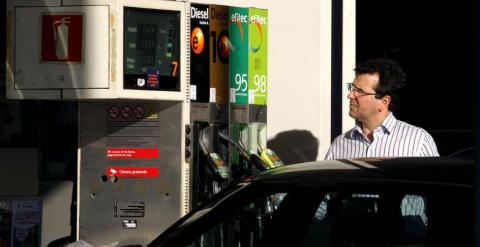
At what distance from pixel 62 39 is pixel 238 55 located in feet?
5.18

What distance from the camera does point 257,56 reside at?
24.4ft

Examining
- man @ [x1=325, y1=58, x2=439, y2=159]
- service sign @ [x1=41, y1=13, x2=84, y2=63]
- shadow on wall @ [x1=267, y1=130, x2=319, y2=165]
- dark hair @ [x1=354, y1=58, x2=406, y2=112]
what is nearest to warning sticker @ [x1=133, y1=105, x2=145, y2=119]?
service sign @ [x1=41, y1=13, x2=84, y2=63]

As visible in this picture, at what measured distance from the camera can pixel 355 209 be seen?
143 inches

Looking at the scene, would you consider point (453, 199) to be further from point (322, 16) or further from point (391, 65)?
point (322, 16)

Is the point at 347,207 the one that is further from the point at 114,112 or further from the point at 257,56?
the point at 257,56

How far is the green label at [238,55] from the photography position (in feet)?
23.5

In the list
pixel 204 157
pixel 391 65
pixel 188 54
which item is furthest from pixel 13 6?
pixel 391 65

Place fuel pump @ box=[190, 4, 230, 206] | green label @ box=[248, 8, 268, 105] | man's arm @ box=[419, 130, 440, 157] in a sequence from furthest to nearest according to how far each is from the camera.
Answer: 1. green label @ box=[248, 8, 268, 105]
2. fuel pump @ box=[190, 4, 230, 206]
3. man's arm @ box=[419, 130, 440, 157]

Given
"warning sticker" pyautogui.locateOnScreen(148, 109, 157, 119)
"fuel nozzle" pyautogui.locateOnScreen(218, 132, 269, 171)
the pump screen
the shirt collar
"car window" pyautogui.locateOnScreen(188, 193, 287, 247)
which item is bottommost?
"car window" pyautogui.locateOnScreen(188, 193, 287, 247)

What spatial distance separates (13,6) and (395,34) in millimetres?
6357

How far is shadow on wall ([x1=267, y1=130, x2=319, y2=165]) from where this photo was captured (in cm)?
820

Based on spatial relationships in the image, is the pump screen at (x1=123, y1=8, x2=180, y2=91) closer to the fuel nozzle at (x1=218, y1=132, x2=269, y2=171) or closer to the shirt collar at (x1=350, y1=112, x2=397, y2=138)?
the fuel nozzle at (x1=218, y1=132, x2=269, y2=171)

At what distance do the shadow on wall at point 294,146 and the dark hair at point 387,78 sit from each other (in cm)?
249

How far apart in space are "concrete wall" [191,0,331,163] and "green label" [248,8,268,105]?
2.70ft
